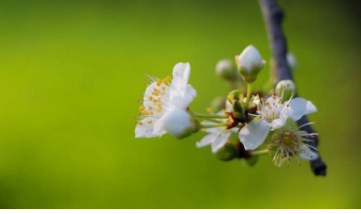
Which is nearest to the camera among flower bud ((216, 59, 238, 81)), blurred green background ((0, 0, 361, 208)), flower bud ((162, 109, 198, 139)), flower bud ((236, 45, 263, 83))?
flower bud ((162, 109, 198, 139))

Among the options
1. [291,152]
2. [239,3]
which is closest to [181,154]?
[291,152]

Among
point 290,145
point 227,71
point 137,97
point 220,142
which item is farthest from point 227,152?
point 137,97

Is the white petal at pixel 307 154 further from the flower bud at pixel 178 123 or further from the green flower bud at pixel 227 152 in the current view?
the flower bud at pixel 178 123

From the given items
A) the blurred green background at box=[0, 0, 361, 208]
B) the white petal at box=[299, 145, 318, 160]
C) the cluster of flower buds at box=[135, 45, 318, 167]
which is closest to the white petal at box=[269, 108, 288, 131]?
the cluster of flower buds at box=[135, 45, 318, 167]

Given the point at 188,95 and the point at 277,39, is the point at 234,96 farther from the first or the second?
the point at 277,39

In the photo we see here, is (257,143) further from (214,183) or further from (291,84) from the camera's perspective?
(214,183)

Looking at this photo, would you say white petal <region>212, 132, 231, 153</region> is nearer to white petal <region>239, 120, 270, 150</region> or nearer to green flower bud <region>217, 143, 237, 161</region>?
green flower bud <region>217, 143, 237, 161</region>

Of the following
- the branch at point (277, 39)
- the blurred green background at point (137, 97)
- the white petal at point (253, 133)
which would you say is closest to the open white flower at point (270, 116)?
the white petal at point (253, 133)

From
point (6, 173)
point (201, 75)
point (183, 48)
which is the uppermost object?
point (183, 48)
